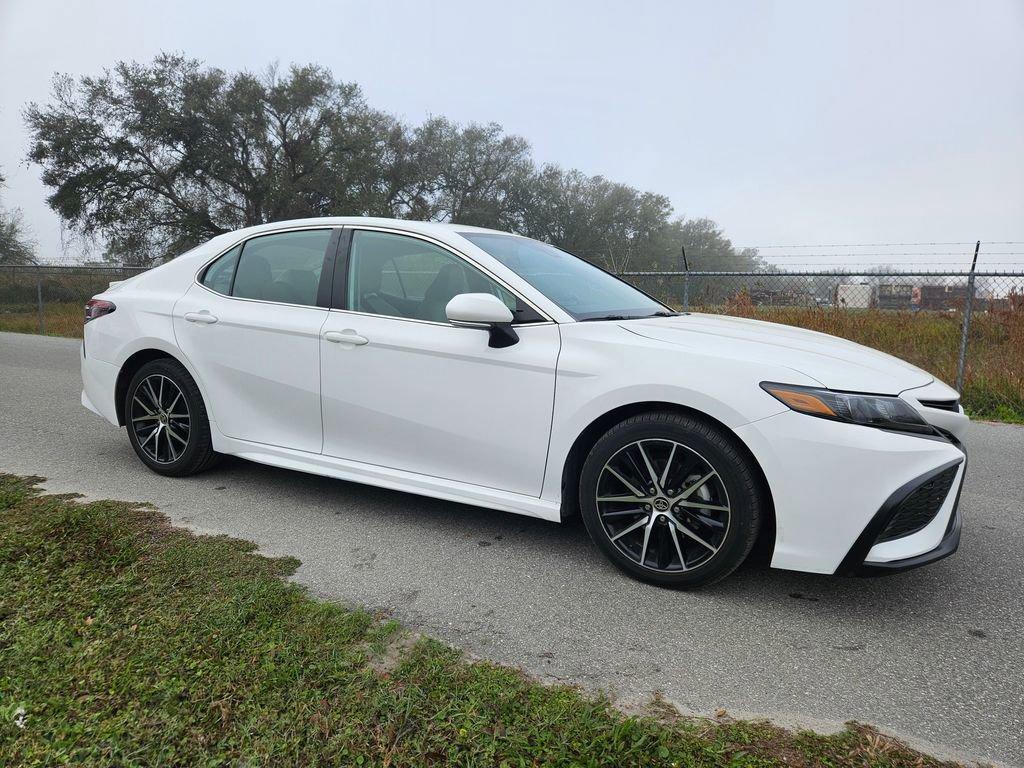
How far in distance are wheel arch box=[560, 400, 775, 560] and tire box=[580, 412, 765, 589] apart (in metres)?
0.02

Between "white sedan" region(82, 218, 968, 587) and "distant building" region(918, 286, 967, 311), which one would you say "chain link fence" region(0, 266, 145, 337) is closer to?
"white sedan" region(82, 218, 968, 587)

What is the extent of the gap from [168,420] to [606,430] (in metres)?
2.89

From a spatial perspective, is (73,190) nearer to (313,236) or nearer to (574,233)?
(574,233)

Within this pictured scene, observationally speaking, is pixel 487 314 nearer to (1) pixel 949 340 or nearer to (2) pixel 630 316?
(2) pixel 630 316

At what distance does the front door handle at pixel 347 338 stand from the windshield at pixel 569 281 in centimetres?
77

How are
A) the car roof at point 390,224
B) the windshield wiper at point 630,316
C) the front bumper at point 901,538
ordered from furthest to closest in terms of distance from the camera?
the car roof at point 390,224
the windshield wiper at point 630,316
the front bumper at point 901,538

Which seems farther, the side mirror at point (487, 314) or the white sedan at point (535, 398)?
the side mirror at point (487, 314)

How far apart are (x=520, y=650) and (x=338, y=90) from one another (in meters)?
37.6

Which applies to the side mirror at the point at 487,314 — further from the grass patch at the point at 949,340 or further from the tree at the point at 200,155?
the tree at the point at 200,155

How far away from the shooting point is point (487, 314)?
10.6 feet

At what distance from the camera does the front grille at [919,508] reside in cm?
271

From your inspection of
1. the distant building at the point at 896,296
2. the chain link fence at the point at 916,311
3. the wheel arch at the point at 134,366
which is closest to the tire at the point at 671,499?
the wheel arch at the point at 134,366

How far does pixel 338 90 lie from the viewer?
1407 inches

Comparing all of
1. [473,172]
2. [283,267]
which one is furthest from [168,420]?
[473,172]
